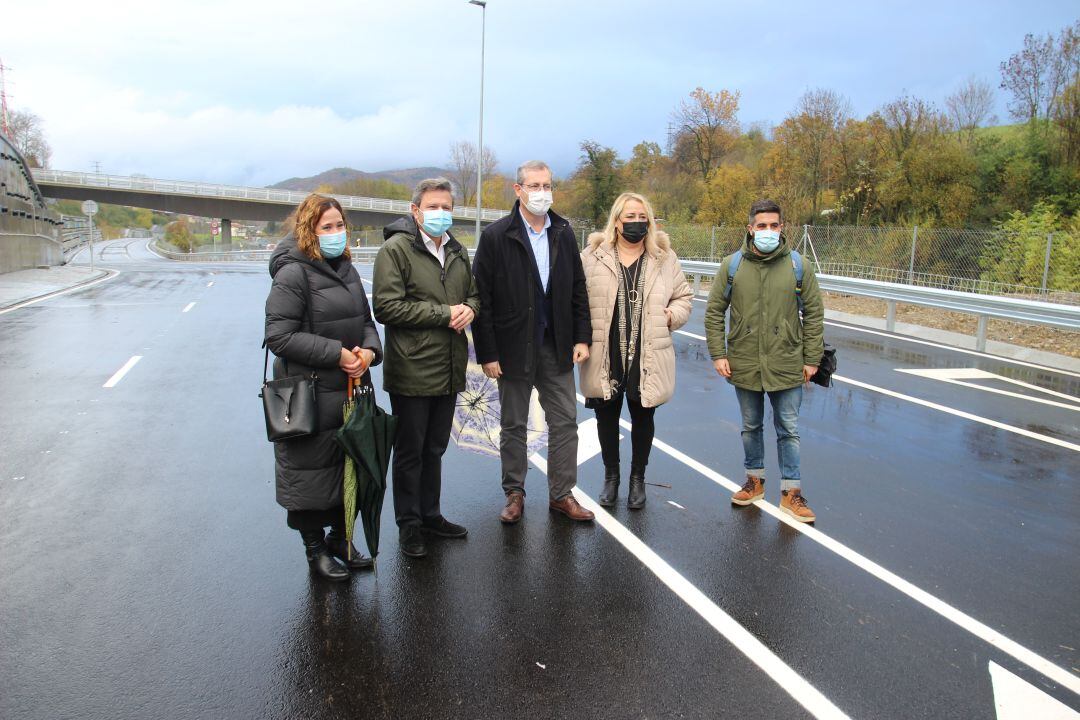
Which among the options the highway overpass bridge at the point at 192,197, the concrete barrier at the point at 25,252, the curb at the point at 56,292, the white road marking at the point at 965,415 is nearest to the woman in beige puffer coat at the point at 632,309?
the white road marking at the point at 965,415

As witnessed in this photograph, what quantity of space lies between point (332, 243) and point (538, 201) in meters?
1.24

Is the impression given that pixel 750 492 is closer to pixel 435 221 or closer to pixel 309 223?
pixel 435 221

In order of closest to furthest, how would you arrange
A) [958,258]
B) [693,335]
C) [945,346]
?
[945,346] < [693,335] < [958,258]

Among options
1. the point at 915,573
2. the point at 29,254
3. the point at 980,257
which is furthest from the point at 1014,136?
the point at 29,254

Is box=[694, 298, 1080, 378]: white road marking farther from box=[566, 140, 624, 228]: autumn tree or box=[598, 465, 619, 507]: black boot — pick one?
box=[566, 140, 624, 228]: autumn tree

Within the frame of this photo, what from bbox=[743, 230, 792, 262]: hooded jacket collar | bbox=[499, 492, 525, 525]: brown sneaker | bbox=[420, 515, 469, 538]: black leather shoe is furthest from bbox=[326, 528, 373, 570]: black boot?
bbox=[743, 230, 792, 262]: hooded jacket collar

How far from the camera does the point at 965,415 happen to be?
752 centimetres

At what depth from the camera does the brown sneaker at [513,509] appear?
183 inches

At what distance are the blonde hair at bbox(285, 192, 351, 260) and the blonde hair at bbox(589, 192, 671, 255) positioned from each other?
1743 mm

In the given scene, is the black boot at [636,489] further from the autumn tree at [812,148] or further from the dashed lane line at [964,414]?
the autumn tree at [812,148]

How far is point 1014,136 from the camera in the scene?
83.7 feet

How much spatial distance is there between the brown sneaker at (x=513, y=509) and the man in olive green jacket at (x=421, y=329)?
50 cm

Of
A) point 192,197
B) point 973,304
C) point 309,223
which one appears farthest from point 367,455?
point 192,197

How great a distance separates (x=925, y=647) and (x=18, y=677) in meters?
3.77
